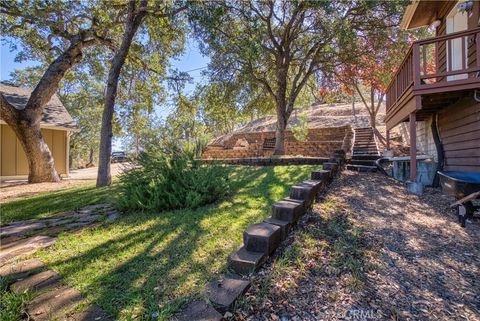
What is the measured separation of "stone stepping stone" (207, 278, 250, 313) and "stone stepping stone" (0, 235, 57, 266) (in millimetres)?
1966

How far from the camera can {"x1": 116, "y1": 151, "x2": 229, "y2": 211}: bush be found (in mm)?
3586

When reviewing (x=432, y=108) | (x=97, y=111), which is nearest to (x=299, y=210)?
→ (x=432, y=108)

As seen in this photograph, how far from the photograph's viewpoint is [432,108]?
251 inches

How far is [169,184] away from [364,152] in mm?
7141

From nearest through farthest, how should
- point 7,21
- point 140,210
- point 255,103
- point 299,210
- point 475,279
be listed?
point 475,279 → point 299,210 → point 140,210 → point 7,21 → point 255,103

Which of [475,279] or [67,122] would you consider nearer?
[475,279]

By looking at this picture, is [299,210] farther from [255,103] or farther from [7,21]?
[7,21]

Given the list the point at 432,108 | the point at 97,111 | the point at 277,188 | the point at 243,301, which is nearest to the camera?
the point at 243,301

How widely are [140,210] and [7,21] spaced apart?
846cm

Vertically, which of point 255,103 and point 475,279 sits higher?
point 255,103

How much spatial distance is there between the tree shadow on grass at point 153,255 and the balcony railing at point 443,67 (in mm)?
3823

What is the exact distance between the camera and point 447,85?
185 inches

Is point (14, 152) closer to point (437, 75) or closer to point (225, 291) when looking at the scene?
point (225, 291)

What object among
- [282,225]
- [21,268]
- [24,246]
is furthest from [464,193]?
[24,246]
